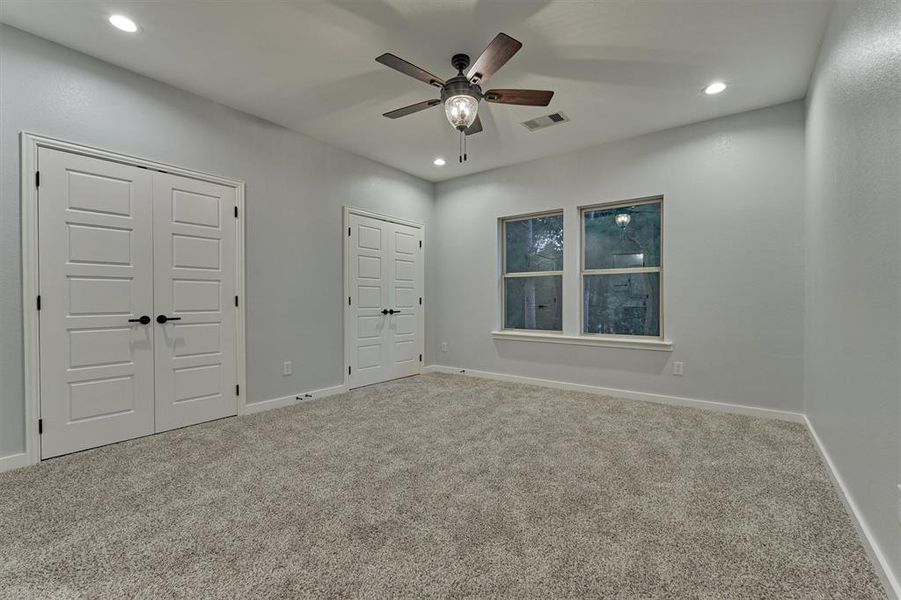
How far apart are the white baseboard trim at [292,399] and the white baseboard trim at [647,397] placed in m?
1.47

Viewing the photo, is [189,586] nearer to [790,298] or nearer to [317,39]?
[317,39]

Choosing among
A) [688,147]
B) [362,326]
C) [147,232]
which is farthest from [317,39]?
[688,147]

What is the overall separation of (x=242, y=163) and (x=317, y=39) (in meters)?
1.56

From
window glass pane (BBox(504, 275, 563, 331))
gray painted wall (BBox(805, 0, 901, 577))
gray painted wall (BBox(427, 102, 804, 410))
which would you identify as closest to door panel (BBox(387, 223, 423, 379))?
window glass pane (BBox(504, 275, 563, 331))

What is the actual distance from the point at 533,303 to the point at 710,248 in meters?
2.00

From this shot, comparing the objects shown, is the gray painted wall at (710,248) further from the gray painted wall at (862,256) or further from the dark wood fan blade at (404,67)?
the dark wood fan blade at (404,67)

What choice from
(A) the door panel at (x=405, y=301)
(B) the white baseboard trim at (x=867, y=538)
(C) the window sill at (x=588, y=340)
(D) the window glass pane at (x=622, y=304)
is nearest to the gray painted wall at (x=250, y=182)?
(A) the door panel at (x=405, y=301)

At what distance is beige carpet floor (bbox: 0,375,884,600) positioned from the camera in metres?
1.45

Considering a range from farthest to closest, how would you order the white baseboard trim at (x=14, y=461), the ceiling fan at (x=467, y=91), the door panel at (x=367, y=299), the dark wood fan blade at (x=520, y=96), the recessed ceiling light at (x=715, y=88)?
the door panel at (x=367, y=299), the recessed ceiling light at (x=715, y=88), the dark wood fan blade at (x=520, y=96), the white baseboard trim at (x=14, y=461), the ceiling fan at (x=467, y=91)

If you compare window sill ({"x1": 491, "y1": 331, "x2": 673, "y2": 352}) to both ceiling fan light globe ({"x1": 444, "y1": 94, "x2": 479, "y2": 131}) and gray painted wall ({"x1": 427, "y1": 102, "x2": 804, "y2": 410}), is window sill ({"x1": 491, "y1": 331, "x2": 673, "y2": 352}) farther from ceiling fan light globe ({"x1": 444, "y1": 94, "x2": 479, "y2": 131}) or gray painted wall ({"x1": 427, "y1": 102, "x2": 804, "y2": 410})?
ceiling fan light globe ({"x1": 444, "y1": 94, "x2": 479, "y2": 131})

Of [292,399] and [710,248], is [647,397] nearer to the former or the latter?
[710,248]

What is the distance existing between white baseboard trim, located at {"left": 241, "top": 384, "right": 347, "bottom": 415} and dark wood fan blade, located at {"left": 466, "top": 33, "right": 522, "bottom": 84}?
3294 millimetres

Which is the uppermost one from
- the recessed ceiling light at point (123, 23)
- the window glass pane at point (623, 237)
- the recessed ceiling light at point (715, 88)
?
the recessed ceiling light at point (123, 23)

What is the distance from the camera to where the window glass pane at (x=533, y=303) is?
189 inches
